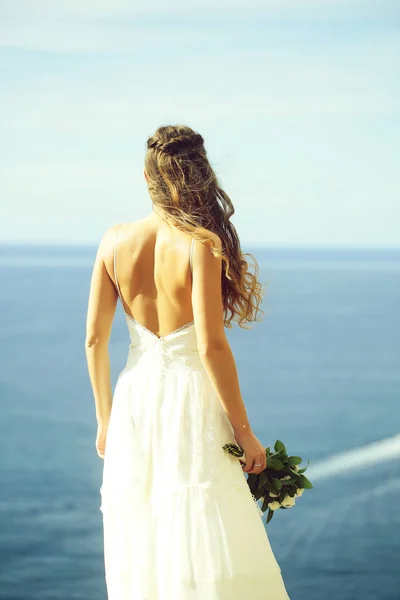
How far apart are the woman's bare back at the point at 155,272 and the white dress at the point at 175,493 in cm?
5

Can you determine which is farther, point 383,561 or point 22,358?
point 22,358

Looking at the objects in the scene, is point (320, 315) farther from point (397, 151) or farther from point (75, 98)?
point (75, 98)

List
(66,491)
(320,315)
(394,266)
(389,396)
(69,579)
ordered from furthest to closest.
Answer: (394,266) → (320,315) → (389,396) → (66,491) → (69,579)

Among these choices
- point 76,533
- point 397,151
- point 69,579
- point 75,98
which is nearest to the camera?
point 69,579

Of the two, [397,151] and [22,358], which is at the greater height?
[397,151]

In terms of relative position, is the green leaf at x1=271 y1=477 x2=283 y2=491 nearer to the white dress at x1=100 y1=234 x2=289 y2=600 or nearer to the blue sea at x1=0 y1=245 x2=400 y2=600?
the white dress at x1=100 y1=234 x2=289 y2=600

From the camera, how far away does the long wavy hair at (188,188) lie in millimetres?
2381

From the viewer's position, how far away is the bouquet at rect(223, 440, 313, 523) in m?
2.67

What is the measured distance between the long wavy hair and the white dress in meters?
0.25

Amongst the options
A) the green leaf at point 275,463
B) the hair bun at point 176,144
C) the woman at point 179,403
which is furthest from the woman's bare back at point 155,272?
the green leaf at point 275,463

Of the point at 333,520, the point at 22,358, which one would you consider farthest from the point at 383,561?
the point at 22,358

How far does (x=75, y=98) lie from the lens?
1359cm

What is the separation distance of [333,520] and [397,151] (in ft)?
27.9

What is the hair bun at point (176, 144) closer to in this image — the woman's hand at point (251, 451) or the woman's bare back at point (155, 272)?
the woman's bare back at point (155, 272)
